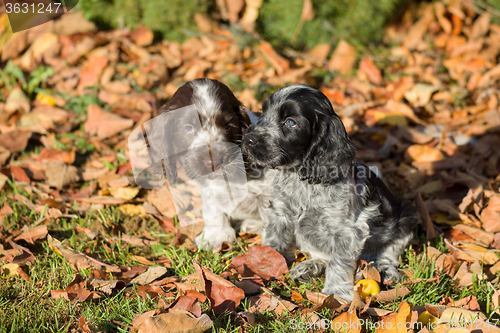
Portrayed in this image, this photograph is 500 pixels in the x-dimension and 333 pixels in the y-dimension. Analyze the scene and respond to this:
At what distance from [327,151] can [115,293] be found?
1.89m

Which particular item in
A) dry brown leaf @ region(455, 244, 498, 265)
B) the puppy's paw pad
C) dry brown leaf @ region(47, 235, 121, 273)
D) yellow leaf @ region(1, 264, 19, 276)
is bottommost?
dry brown leaf @ region(47, 235, 121, 273)

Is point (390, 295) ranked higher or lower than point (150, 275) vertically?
higher

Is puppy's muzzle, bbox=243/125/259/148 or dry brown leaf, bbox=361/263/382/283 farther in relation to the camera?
dry brown leaf, bbox=361/263/382/283

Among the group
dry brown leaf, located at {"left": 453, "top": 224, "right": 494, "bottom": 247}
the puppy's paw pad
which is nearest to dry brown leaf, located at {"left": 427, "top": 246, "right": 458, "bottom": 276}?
dry brown leaf, located at {"left": 453, "top": 224, "right": 494, "bottom": 247}

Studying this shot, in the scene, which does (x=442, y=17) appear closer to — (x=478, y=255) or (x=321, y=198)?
(x=478, y=255)

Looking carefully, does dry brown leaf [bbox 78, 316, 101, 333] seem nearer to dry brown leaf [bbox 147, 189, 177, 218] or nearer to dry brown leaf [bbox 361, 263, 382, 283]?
dry brown leaf [bbox 147, 189, 177, 218]

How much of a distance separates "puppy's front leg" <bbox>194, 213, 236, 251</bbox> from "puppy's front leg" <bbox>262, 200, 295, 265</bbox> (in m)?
0.42

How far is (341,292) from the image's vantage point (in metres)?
3.25

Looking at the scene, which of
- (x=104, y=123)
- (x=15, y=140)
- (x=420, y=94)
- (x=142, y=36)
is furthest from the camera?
(x=142, y=36)

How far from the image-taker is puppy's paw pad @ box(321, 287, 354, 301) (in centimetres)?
323

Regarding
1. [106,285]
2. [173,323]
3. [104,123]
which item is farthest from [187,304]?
[104,123]

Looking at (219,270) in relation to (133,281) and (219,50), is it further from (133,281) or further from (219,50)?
(219,50)

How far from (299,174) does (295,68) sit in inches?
151

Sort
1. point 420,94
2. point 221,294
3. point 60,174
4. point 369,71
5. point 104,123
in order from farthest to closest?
point 369,71
point 420,94
point 104,123
point 60,174
point 221,294
